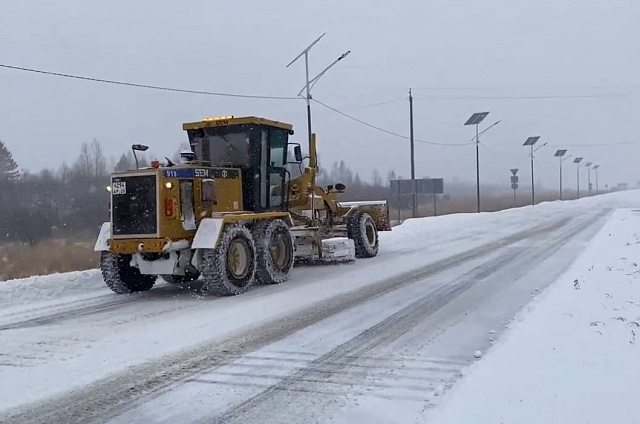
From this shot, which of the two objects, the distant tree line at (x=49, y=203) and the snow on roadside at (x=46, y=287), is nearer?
the snow on roadside at (x=46, y=287)

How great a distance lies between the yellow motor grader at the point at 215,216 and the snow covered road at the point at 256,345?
18.4 inches

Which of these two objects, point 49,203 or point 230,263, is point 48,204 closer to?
point 49,203

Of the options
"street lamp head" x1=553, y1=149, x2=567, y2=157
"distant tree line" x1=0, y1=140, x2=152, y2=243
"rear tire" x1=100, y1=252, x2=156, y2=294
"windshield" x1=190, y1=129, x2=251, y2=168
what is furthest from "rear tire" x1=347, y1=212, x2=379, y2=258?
"street lamp head" x1=553, y1=149, x2=567, y2=157

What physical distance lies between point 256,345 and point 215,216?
4409mm

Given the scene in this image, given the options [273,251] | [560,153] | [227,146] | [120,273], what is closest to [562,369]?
[273,251]

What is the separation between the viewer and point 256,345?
6.69m

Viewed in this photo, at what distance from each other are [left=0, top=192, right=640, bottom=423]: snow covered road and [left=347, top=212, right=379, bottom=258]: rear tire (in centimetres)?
323

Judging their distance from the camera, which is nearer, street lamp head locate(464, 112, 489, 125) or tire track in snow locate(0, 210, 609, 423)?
tire track in snow locate(0, 210, 609, 423)

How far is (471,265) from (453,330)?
6226 mm

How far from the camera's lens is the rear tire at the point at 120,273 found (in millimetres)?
10539

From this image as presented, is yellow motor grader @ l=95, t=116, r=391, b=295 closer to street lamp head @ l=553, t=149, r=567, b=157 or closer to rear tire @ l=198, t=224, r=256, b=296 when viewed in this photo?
rear tire @ l=198, t=224, r=256, b=296

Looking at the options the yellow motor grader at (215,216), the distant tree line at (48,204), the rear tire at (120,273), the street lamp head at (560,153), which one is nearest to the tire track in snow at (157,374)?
the yellow motor grader at (215,216)

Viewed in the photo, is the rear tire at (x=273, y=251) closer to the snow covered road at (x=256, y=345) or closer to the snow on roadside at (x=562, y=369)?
the snow covered road at (x=256, y=345)

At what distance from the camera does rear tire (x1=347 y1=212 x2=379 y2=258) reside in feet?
51.9
